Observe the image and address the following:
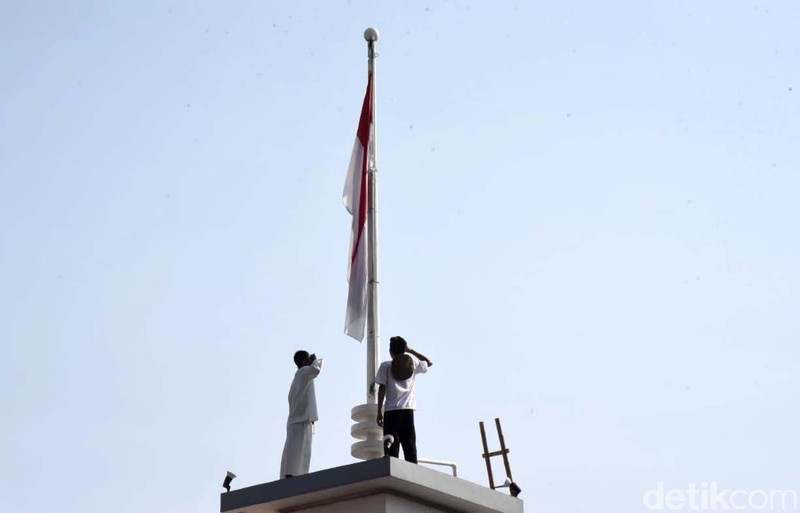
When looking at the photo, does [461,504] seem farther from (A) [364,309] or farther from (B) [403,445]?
(A) [364,309]

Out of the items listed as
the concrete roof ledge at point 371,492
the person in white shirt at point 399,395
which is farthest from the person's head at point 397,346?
the concrete roof ledge at point 371,492

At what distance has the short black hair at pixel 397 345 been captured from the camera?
1897 cm

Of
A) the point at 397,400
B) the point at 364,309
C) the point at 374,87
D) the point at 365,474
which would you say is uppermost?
the point at 374,87

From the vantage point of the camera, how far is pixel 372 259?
21094 mm

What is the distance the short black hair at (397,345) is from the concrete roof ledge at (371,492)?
1656 millimetres

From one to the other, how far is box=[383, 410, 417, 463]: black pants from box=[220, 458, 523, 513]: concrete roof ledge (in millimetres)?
516

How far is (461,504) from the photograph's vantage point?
1900cm

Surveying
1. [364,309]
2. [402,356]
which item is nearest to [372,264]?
[364,309]

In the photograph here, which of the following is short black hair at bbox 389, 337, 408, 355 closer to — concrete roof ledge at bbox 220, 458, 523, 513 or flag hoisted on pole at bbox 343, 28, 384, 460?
flag hoisted on pole at bbox 343, 28, 384, 460

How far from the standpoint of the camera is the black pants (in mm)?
18656

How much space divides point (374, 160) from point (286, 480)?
5.60 meters

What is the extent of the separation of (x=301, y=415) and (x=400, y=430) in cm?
160

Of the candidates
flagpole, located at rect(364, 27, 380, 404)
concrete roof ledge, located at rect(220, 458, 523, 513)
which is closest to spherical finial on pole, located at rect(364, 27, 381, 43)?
flagpole, located at rect(364, 27, 380, 404)

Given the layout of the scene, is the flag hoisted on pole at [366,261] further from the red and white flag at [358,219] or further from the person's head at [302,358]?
the person's head at [302,358]
